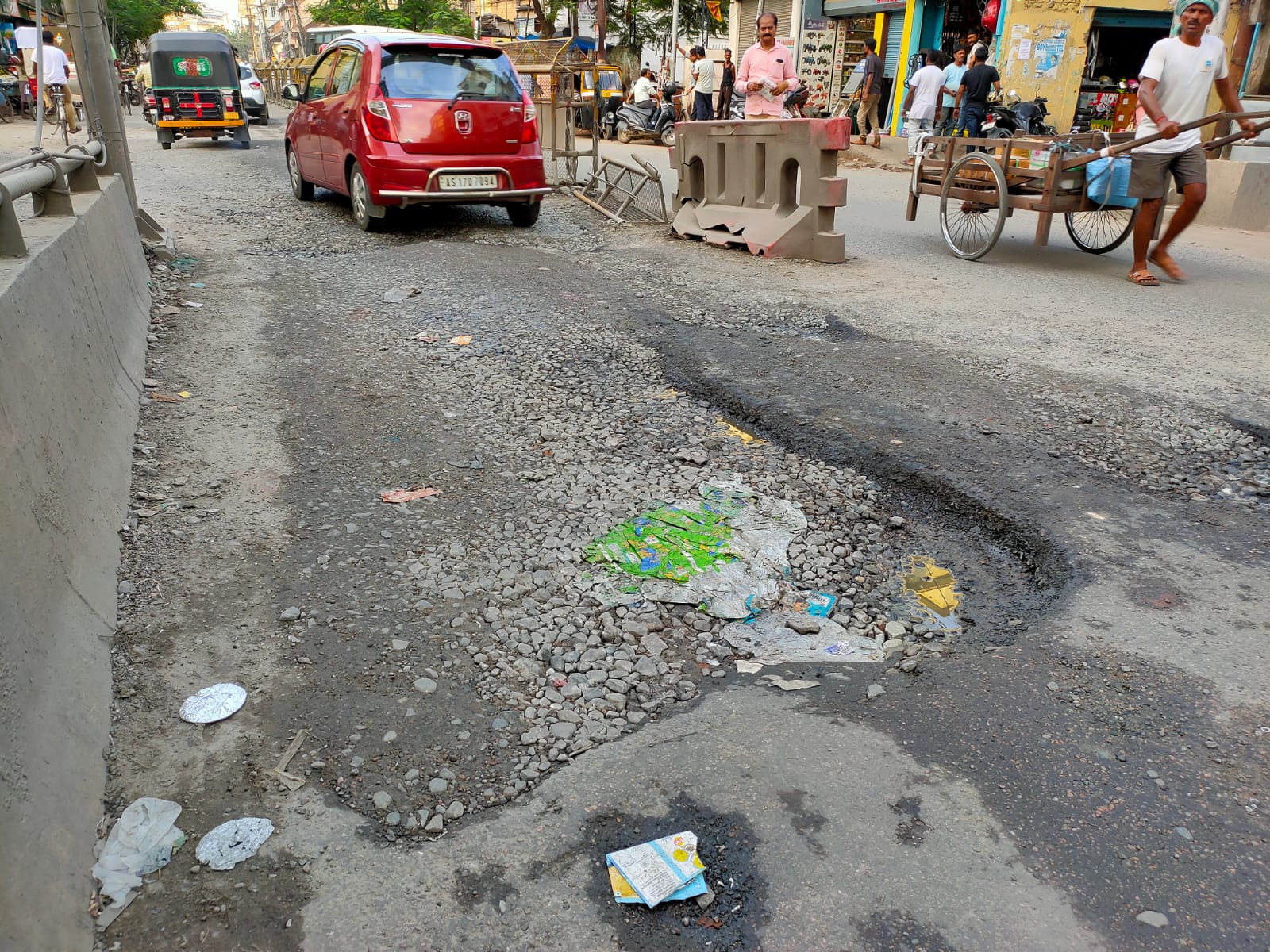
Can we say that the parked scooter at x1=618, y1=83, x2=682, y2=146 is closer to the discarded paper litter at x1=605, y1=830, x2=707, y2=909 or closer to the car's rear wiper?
the car's rear wiper

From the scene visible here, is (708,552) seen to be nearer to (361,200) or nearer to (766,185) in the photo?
(766,185)

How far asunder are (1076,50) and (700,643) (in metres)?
18.6

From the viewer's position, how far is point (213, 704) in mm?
2369

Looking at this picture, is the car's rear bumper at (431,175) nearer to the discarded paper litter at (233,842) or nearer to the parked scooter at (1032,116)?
the discarded paper litter at (233,842)

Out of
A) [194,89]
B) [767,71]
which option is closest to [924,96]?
[767,71]

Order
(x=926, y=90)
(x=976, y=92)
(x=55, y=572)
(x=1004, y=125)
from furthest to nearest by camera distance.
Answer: (x=926, y=90), (x=976, y=92), (x=1004, y=125), (x=55, y=572)

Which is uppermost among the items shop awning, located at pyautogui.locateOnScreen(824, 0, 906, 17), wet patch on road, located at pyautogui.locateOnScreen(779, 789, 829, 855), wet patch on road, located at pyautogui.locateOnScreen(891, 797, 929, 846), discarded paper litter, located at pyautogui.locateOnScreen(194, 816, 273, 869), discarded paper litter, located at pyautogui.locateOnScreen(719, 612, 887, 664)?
shop awning, located at pyautogui.locateOnScreen(824, 0, 906, 17)

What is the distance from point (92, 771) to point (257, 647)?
0.63 metres

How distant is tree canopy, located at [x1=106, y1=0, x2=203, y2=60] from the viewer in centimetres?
5522

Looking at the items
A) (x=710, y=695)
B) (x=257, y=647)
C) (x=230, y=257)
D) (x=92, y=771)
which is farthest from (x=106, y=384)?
(x=230, y=257)

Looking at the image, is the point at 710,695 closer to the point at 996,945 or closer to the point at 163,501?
the point at 996,945

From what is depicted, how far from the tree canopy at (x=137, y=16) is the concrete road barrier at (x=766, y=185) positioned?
57.8m

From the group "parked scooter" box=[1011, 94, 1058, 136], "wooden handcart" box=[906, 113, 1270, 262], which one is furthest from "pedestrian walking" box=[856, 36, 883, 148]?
"wooden handcart" box=[906, 113, 1270, 262]

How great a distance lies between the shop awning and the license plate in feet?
54.7
